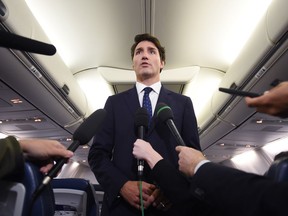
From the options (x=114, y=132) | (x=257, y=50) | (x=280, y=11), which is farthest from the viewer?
(x=257, y=50)

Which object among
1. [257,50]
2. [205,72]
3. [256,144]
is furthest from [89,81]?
[256,144]

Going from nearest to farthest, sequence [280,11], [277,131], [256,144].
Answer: [280,11]
[277,131]
[256,144]

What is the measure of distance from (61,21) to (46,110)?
1.99 metres

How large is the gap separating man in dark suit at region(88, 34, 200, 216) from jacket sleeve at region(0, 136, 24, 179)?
2.18 feet

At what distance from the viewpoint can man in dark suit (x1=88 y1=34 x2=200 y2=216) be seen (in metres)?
1.42

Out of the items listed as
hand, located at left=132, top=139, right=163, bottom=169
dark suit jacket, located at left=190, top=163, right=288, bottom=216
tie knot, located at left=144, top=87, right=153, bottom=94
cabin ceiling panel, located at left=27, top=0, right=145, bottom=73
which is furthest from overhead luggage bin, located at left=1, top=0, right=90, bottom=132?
dark suit jacket, located at left=190, top=163, right=288, bottom=216

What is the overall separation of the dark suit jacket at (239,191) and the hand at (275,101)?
0.25m

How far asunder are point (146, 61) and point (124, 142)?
0.60 meters

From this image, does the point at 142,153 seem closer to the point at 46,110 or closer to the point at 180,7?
the point at 180,7

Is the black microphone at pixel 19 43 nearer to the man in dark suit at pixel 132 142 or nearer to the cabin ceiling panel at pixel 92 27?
the man in dark suit at pixel 132 142

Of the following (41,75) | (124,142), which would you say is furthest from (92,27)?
(124,142)

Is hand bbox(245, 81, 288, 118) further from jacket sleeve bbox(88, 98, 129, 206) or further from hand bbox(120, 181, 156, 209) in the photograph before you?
jacket sleeve bbox(88, 98, 129, 206)

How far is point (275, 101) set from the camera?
3.00 feet

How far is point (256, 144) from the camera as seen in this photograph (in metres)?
8.77
